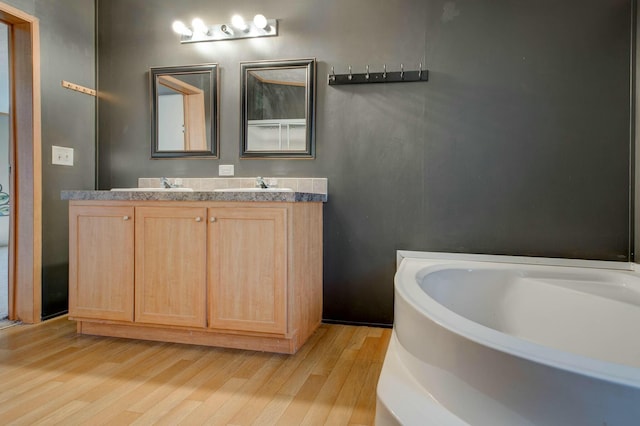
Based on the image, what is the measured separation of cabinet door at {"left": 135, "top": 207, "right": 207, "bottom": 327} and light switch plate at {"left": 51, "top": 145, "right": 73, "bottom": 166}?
966 millimetres

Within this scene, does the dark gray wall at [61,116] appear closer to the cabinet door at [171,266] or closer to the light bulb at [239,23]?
the cabinet door at [171,266]

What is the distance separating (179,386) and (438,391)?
1.20 meters

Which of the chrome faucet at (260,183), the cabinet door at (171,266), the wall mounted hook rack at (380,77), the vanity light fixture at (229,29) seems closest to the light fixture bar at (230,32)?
the vanity light fixture at (229,29)

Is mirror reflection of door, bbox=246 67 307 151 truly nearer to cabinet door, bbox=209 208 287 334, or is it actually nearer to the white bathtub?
cabinet door, bbox=209 208 287 334

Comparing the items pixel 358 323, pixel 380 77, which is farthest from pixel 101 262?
pixel 380 77

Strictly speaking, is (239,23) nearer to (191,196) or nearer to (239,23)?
(239,23)

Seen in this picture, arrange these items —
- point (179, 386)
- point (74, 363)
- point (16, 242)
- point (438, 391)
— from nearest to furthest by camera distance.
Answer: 1. point (438, 391)
2. point (179, 386)
3. point (74, 363)
4. point (16, 242)

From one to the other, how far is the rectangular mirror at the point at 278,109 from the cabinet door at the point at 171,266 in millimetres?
782

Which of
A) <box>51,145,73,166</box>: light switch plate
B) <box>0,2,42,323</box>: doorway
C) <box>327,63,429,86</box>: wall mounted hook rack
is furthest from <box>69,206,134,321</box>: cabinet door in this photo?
<box>327,63,429,86</box>: wall mounted hook rack

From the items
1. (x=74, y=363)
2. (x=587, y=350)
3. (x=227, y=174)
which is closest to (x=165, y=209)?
(x=227, y=174)

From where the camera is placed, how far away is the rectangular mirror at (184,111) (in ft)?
9.14

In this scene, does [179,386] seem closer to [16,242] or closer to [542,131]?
[16,242]

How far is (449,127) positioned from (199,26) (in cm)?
184

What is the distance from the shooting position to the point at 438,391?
38.7 inches
